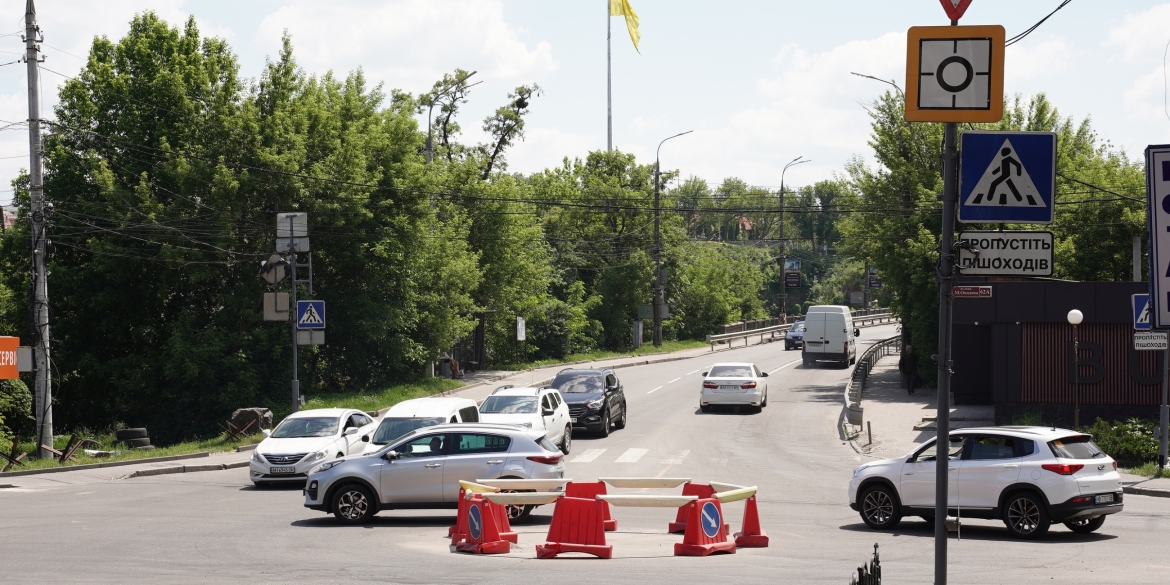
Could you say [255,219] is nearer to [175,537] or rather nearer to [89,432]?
[89,432]

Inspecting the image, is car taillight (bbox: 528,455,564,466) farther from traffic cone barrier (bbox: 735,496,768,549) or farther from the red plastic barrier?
traffic cone barrier (bbox: 735,496,768,549)

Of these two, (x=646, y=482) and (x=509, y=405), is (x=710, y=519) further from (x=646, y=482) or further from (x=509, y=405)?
(x=509, y=405)

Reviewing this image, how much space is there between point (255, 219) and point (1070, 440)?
1209 inches

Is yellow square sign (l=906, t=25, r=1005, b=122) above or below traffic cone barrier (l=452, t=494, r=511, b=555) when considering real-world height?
above

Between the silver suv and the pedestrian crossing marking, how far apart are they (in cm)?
1107

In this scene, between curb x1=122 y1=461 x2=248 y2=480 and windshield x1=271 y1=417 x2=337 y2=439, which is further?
curb x1=122 y1=461 x2=248 y2=480

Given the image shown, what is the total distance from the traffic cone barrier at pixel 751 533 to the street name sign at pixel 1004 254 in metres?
8.24

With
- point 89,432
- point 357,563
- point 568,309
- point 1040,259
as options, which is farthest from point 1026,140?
point 568,309

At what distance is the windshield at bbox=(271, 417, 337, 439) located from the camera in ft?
74.2

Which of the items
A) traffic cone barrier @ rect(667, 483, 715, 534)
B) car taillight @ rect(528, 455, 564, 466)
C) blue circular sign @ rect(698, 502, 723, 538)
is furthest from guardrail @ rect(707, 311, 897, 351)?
blue circular sign @ rect(698, 502, 723, 538)

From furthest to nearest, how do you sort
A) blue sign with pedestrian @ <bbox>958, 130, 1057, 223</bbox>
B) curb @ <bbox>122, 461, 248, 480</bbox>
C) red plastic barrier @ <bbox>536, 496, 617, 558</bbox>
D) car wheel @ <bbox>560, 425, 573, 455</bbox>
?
car wheel @ <bbox>560, 425, 573, 455</bbox> < curb @ <bbox>122, 461, 248, 480</bbox> < red plastic barrier @ <bbox>536, 496, 617, 558</bbox> < blue sign with pedestrian @ <bbox>958, 130, 1057, 223</bbox>

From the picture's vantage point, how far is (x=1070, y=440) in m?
15.0

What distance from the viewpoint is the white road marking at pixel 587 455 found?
25328 millimetres

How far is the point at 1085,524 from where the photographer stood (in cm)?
1538
